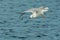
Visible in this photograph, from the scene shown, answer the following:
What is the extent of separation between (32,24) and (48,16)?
1276 mm

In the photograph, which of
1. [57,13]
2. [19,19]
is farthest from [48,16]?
[19,19]

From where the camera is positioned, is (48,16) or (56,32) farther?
(48,16)

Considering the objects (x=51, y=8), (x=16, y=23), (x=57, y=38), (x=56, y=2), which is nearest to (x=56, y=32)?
(x=57, y=38)

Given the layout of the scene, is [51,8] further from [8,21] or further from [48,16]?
[8,21]

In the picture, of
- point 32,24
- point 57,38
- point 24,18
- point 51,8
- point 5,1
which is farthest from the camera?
point 5,1

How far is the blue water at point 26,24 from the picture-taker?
10.5 metres

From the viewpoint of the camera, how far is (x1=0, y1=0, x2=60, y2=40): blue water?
412 inches

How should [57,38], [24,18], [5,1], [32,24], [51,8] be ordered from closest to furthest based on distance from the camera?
[57,38] → [32,24] → [24,18] → [51,8] → [5,1]

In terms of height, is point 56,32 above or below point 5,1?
below

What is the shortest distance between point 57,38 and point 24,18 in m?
2.39

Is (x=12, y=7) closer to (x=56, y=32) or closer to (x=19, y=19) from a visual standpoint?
(x=19, y=19)

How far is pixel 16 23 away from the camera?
11.6 meters

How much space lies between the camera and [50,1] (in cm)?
1504

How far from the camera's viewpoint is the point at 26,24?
11617mm
